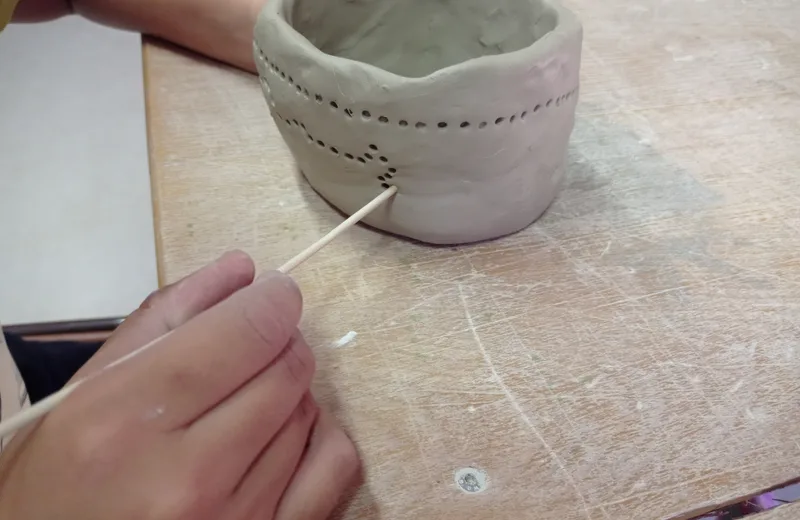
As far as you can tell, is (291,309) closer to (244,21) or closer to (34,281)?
(244,21)

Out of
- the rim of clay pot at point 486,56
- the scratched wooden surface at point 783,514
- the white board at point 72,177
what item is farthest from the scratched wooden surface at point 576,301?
the white board at point 72,177

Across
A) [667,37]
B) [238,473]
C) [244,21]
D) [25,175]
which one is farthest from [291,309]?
[25,175]

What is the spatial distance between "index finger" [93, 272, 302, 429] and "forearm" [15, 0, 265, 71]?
47 centimetres

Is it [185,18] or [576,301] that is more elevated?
[185,18]

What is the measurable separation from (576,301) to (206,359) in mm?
312

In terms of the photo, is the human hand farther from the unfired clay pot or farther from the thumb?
the unfired clay pot

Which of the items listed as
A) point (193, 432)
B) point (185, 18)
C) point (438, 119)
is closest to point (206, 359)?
point (193, 432)

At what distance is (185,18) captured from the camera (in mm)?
795

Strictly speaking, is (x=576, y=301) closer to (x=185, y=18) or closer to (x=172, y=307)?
(x=172, y=307)

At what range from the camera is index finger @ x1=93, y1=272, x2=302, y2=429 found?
0.35 m

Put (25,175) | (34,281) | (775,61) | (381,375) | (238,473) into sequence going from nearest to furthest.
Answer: (238,473) < (381,375) < (775,61) < (34,281) < (25,175)

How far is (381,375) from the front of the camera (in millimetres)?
493

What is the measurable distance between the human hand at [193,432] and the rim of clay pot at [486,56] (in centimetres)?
19

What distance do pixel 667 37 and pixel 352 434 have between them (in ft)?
2.36
